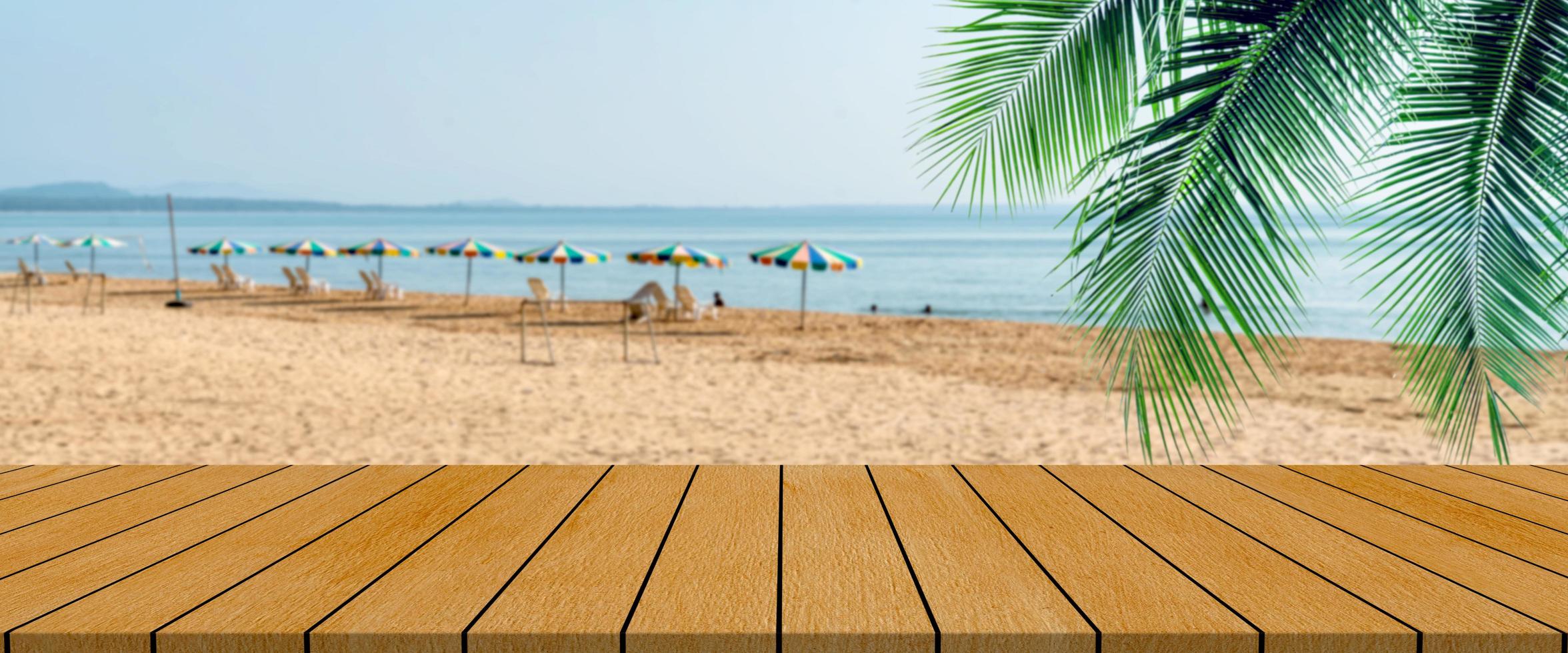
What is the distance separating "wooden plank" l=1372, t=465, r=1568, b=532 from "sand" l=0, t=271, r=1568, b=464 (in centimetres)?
297

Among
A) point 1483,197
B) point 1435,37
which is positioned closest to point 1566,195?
point 1483,197

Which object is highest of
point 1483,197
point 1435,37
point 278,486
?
point 1435,37

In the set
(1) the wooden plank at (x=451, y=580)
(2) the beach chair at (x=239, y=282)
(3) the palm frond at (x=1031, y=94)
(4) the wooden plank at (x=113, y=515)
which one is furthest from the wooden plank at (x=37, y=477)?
(2) the beach chair at (x=239, y=282)

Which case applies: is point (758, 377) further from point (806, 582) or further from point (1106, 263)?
point (806, 582)

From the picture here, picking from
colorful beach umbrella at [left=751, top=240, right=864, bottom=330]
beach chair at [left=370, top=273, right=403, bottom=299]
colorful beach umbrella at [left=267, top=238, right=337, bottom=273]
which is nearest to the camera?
colorful beach umbrella at [left=751, top=240, right=864, bottom=330]

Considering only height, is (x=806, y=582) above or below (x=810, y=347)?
above

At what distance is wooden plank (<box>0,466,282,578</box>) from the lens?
1.63 meters

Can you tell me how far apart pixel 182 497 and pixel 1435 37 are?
11.2 ft

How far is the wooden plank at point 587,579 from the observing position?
1253 millimetres

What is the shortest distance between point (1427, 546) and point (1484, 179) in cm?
196

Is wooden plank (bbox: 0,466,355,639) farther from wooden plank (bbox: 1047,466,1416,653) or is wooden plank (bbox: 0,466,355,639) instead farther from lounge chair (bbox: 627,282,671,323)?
lounge chair (bbox: 627,282,671,323)

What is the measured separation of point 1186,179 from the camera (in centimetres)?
278

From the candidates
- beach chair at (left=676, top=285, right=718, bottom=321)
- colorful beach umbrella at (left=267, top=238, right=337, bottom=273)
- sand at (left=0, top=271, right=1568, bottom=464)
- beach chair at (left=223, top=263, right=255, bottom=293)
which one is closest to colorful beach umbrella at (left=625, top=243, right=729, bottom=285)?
beach chair at (left=676, top=285, right=718, bottom=321)

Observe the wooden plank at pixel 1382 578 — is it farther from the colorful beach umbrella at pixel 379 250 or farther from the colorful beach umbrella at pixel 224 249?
the colorful beach umbrella at pixel 224 249
